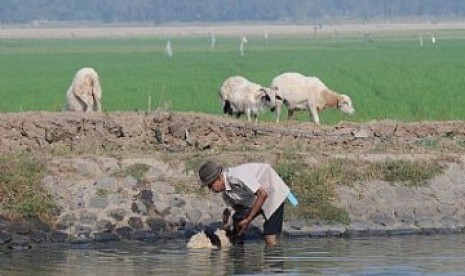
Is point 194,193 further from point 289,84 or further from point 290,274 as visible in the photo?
point 289,84

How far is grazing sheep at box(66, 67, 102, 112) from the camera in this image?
21516mm

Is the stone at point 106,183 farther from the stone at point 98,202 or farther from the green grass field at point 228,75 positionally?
the green grass field at point 228,75

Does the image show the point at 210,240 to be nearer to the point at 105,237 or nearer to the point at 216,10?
the point at 105,237

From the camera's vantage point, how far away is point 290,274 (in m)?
12.2

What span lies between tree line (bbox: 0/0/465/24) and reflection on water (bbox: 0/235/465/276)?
5934 inches

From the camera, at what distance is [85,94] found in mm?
21531

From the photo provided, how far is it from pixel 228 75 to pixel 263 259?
2597cm

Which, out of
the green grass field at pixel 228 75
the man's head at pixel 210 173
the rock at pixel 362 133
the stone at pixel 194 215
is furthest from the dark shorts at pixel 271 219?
the green grass field at pixel 228 75

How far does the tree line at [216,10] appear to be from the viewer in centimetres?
16925

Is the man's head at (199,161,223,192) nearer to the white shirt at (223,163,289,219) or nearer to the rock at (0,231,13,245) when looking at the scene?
the white shirt at (223,163,289,219)

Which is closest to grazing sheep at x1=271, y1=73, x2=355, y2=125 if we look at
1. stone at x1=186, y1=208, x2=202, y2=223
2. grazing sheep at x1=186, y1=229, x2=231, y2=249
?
stone at x1=186, y1=208, x2=202, y2=223

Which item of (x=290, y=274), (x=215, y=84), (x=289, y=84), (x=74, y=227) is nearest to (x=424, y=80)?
(x=215, y=84)

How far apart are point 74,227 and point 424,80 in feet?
67.2

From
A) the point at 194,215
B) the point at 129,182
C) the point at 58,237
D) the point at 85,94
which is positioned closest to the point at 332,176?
the point at 194,215
